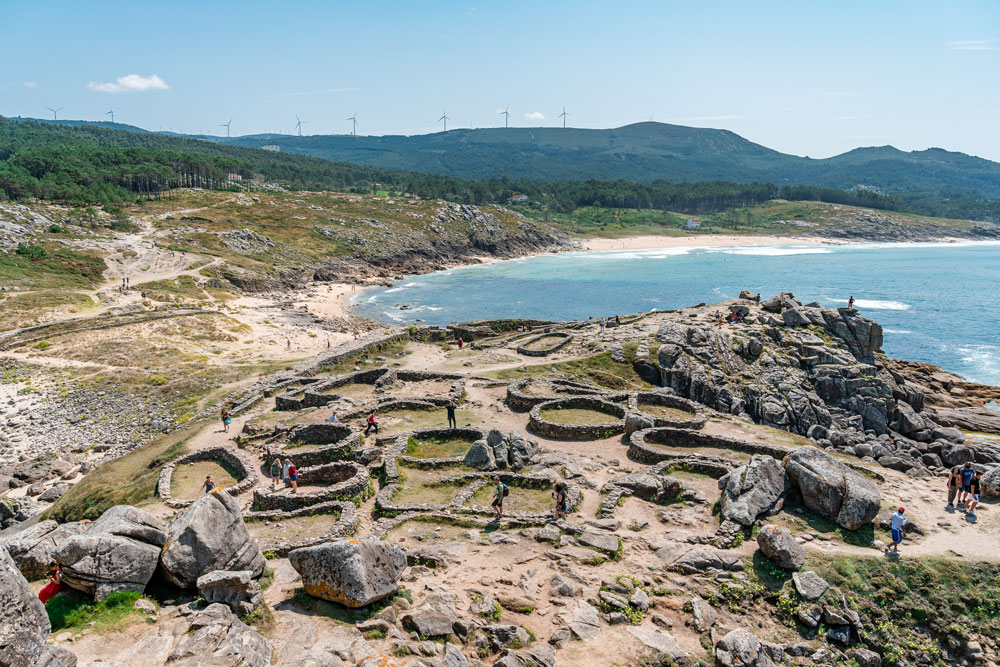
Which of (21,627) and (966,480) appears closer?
(21,627)

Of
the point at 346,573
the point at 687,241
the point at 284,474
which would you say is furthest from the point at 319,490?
the point at 687,241

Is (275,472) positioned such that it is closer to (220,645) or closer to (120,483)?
(120,483)

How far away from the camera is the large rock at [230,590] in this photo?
1320 centimetres

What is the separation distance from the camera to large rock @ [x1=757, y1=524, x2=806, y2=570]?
59.2 ft

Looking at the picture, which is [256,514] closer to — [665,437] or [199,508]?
[199,508]

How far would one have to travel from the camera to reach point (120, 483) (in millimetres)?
27641

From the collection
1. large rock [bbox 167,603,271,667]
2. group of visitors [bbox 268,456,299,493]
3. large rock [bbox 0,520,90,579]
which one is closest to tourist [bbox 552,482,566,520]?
group of visitors [bbox 268,456,299,493]

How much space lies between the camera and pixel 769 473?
2202 cm

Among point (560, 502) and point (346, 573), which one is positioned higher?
point (346, 573)

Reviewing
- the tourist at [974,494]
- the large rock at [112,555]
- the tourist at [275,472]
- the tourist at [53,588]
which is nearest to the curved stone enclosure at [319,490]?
the tourist at [275,472]

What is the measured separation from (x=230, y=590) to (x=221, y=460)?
52.8 ft

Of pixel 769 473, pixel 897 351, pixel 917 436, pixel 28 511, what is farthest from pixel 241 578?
pixel 897 351

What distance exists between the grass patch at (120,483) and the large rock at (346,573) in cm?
1325

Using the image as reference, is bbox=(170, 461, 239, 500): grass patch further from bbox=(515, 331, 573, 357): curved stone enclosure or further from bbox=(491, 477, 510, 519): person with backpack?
bbox=(515, 331, 573, 357): curved stone enclosure
